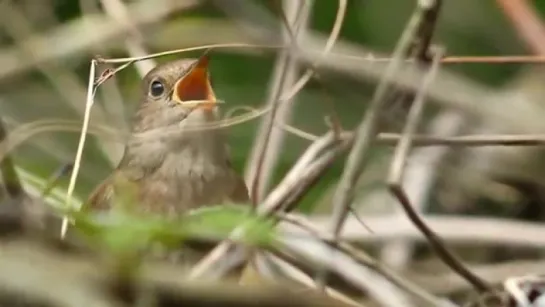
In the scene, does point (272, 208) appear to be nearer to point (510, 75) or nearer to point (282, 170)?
point (282, 170)

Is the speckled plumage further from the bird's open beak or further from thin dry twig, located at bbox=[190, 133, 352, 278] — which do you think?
thin dry twig, located at bbox=[190, 133, 352, 278]

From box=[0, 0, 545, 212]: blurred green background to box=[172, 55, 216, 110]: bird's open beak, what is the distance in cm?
13

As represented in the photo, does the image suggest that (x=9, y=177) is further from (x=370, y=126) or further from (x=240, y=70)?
(x=240, y=70)

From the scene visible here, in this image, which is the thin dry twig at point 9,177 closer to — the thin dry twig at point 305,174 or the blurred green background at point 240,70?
the thin dry twig at point 305,174

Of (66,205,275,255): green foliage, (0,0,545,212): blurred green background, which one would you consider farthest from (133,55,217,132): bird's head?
(66,205,275,255): green foliage

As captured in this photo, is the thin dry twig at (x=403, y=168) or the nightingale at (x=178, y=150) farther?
the nightingale at (x=178, y=150)

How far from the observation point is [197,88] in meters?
1.74

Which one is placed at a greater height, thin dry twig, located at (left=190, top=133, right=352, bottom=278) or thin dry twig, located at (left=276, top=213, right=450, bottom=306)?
thin dry twig, located at (left=190, top=133, right=352, bottom=278)

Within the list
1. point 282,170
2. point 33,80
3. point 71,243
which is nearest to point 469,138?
point 71,243

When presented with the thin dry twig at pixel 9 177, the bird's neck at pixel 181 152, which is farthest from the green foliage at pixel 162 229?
the bird's neck at pixel 181 152

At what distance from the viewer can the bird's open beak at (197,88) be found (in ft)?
5.33

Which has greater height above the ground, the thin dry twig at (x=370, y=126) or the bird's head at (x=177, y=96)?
the bird's head at (x=177, y=96)

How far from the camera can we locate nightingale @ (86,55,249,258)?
152cm

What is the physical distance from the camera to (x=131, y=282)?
1.97ft
